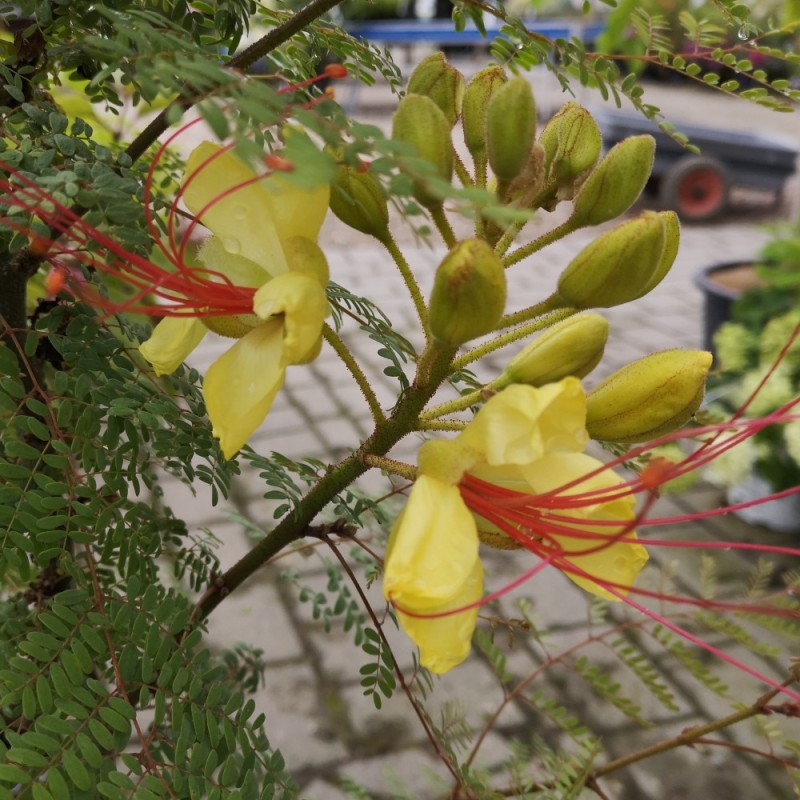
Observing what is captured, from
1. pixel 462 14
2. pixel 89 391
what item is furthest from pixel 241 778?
pixel 462 14

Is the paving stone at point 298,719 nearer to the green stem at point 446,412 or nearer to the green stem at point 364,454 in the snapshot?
the green stem at point 364,454

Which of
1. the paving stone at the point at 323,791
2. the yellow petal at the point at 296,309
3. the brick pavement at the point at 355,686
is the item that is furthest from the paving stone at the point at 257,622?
the yellow petal at the point at 296,309

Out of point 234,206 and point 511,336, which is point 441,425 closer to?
point 511,336

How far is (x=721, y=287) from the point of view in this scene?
261 cm

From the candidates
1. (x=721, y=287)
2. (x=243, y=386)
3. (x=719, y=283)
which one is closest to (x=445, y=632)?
(x=243, y=386)

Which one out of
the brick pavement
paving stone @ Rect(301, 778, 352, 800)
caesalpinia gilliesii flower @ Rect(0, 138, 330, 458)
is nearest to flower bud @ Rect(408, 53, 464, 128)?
caesalpinia gilliesii flower @ Rect(0, 138, 330, 458)

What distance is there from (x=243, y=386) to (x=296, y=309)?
5 cm

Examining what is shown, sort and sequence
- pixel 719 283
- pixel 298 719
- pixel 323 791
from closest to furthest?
1. pixel 323 791
2. pixel 298 719
3. pixel 719 283

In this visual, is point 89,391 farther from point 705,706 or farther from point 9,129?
point 705,706

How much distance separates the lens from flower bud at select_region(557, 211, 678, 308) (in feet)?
1.48

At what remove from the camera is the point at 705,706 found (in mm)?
1675

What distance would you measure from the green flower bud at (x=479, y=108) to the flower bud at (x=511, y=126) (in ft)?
0.24

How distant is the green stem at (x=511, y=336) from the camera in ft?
1.58

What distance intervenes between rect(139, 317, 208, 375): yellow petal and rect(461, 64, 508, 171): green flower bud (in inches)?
7.9
